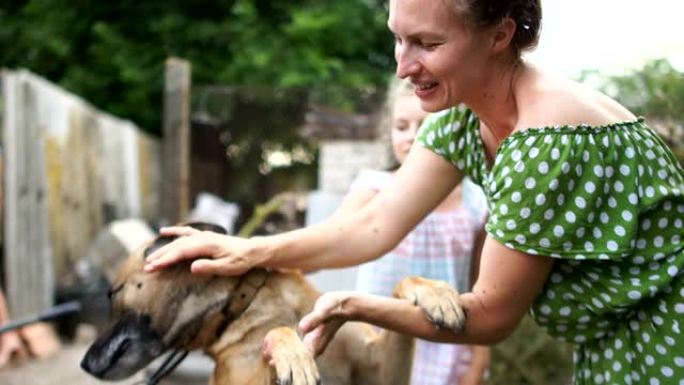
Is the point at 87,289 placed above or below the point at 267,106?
below

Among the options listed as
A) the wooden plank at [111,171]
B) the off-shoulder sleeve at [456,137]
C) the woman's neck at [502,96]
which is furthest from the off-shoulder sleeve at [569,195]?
the wooden plank at [111,171]

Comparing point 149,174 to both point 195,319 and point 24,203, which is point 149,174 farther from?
point 195,319

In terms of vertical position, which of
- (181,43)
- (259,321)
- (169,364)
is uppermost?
(181,43)

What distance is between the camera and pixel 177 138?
6.73 m

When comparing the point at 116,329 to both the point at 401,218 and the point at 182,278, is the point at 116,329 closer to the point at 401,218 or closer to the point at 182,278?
the point at 182,278

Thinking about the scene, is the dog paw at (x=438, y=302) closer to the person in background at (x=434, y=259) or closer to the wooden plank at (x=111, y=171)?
the person in background at (x=434, y=259)

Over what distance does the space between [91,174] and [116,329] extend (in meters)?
6.75

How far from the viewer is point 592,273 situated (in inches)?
→ 68.1

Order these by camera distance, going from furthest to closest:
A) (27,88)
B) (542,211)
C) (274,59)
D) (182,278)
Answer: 1. (274,59)
2. (27,88)
3. (182,278)
4. (542,211)

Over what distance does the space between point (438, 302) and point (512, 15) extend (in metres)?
0.69

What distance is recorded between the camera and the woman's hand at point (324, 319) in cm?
177

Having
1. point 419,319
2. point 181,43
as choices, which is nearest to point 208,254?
point 419,319

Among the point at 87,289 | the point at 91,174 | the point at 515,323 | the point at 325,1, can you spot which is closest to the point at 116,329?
the point at 515,323

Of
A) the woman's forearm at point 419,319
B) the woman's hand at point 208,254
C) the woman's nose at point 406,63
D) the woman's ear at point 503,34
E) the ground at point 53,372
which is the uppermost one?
the woman's ear at point 503,34
